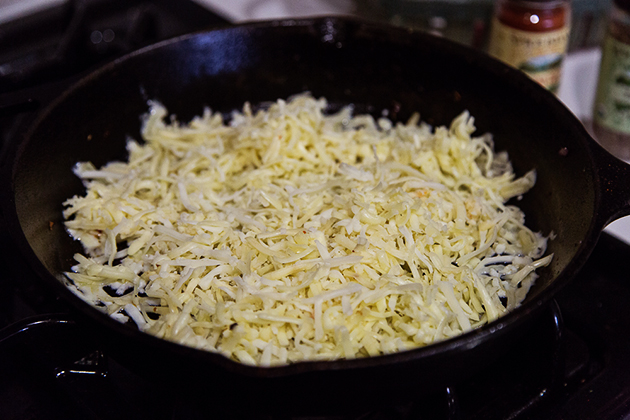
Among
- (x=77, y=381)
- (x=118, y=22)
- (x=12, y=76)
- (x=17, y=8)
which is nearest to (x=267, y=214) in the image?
(x=77, y=381)

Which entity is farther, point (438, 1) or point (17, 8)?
point (17, 8)

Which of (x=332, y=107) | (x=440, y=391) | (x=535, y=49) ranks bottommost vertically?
(x=440, y=391)

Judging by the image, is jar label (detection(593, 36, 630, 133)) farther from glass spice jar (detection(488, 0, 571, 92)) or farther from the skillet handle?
the skillet handle

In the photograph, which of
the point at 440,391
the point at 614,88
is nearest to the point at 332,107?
the point at 614,88

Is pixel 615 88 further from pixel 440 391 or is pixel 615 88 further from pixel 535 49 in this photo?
pixel 440 391

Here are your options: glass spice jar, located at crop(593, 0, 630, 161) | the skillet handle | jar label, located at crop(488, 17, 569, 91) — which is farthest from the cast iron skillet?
glass spice jar, located at crop(593, 0, 630, 161)

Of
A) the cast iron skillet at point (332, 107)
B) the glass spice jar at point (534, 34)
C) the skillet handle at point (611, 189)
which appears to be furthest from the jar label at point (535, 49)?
the skillet handle at point (611, 189)

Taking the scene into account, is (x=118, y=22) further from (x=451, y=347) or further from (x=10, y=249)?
(x=451, y=347)
